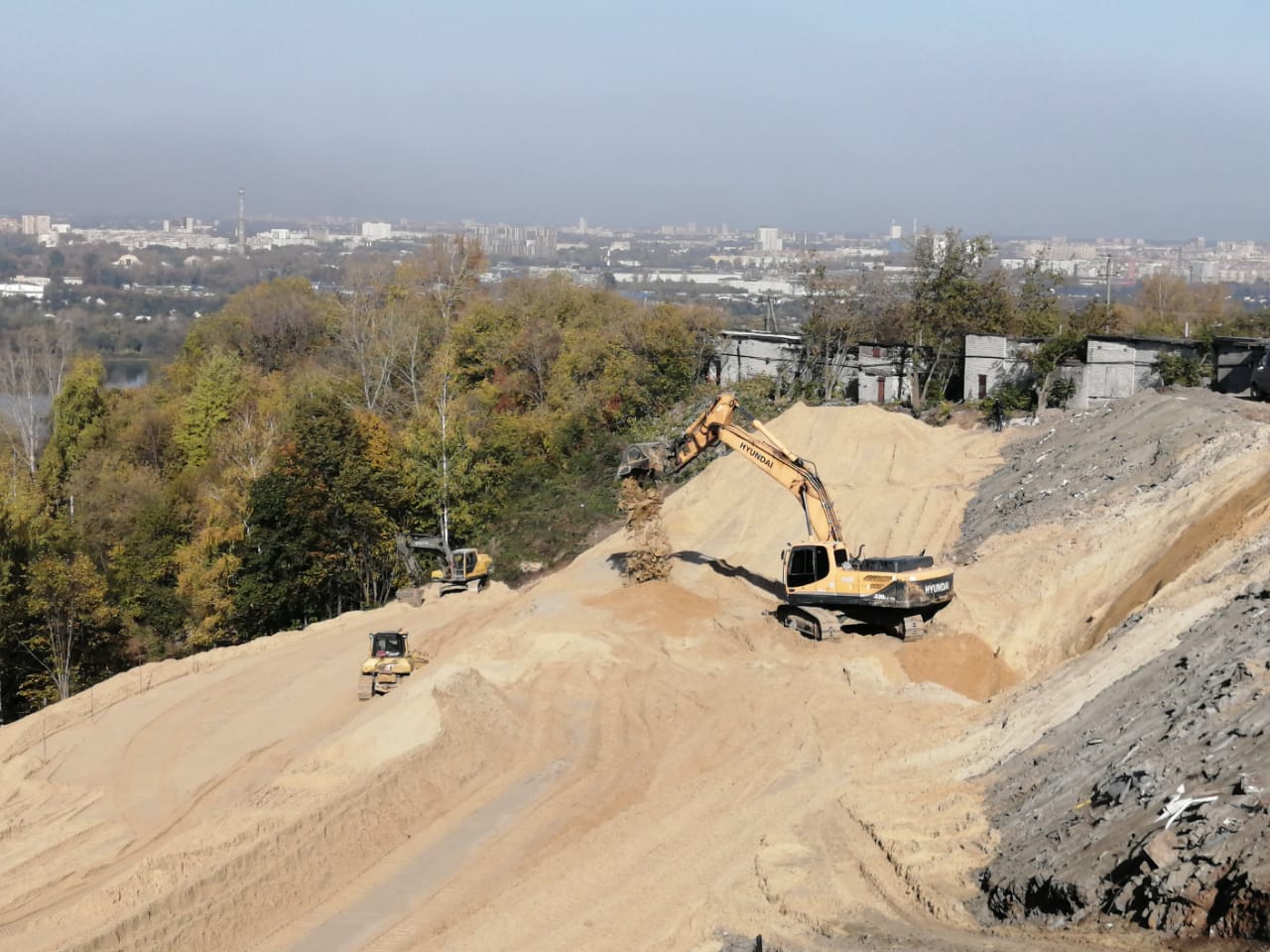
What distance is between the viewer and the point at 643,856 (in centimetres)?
1639

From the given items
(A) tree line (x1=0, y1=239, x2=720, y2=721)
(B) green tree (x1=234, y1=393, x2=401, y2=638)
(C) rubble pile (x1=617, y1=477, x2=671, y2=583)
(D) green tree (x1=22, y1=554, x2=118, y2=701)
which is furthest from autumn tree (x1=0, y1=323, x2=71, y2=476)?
(C) rubble pile (x1=617, y1=477, x2=671, y2=583)

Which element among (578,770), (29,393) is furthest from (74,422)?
(578,770)

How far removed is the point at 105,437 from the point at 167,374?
350 inches

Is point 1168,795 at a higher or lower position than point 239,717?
higher

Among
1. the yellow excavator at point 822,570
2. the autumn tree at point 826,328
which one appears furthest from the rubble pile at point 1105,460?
the autumn tree at point 826,328

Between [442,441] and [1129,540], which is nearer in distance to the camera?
[1129,540]

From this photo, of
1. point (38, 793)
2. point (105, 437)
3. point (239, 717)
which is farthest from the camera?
point (105, 437)

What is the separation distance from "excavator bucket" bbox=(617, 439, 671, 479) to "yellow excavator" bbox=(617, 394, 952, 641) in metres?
0.02

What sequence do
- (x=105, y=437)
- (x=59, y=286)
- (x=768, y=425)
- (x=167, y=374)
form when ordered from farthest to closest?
(x=59, y=286)
(x=167, y=374)
(x=105, y=437)
(x=768, y=425)

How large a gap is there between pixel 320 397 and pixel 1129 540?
29234 mm

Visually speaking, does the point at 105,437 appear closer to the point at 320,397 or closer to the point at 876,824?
the point at 320,397

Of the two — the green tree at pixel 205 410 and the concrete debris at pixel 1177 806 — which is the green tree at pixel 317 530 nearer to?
the green tree at pixel 205 410

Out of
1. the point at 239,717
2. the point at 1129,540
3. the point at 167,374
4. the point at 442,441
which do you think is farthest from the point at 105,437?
the point at 1129,540

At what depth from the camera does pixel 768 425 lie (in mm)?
39688
